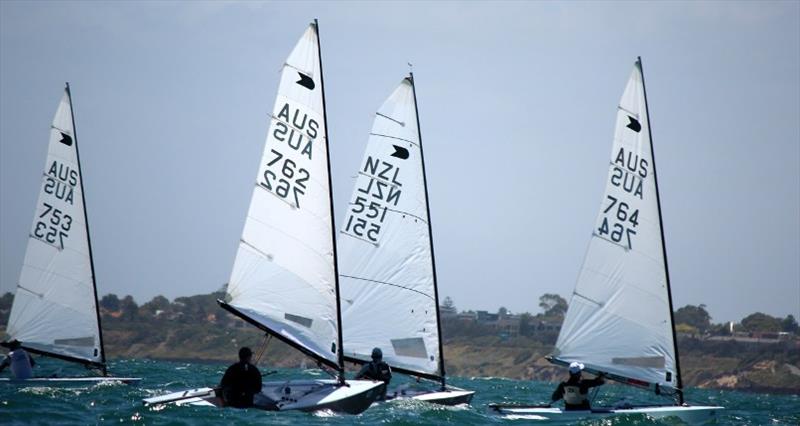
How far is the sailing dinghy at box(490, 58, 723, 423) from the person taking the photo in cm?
2838

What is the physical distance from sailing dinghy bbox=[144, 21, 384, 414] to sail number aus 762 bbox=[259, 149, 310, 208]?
23mm

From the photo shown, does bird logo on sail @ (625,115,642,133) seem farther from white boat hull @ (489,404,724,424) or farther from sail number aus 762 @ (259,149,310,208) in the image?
sail number aus 762 @ (259,149,310,208)

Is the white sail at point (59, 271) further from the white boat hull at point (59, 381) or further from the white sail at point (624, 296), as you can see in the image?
the white sail at point (624, 296)

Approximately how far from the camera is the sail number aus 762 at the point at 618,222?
93.8 feet

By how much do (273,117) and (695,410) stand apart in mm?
12048

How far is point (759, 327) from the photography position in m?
169

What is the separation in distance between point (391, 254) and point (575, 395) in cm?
724

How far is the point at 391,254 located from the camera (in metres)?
30.8

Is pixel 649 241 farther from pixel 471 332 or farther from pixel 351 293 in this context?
pixel 471 332

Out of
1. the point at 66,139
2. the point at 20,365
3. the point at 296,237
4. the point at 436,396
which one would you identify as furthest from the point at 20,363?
the point at 436,396


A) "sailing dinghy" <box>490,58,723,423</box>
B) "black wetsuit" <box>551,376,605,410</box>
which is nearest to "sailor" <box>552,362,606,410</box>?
"black wetsuit" <box>551,376,605,410</box>

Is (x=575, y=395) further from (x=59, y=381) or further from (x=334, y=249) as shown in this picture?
(x=59, y=381)

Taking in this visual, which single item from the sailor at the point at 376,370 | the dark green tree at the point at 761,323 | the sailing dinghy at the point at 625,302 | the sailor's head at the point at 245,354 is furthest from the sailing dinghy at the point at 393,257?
the dark green tree at the point at 761,323

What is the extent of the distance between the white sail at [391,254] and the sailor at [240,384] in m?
6.72
